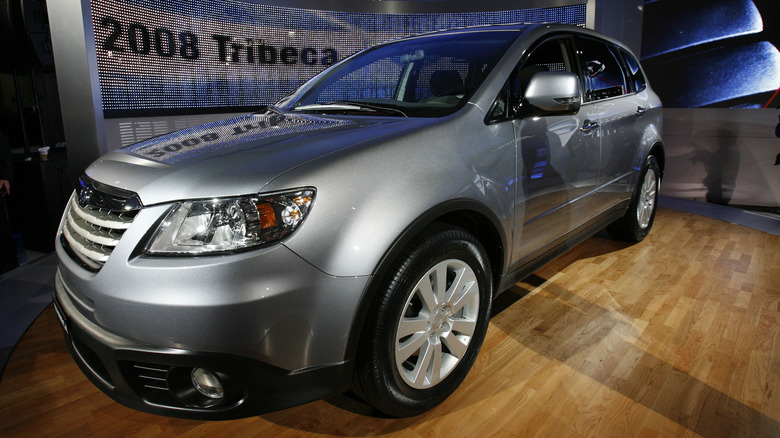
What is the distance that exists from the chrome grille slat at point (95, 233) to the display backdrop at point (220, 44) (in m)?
2.65

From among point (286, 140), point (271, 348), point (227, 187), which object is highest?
point (286, 140)

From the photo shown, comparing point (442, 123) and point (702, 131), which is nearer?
point (442, 123)

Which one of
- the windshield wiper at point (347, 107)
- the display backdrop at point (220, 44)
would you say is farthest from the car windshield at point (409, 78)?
the display backdrop at point (220, 44)

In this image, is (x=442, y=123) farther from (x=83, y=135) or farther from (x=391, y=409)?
(x=83, y=135)

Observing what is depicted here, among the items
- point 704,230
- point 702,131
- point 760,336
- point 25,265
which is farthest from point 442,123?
point 702,131

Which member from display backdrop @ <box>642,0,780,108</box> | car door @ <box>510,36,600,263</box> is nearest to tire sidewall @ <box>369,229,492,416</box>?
car door @ <box>510,36,600,263</box>

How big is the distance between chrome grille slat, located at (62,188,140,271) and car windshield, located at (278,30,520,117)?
0.95m

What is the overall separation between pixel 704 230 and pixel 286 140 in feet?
13.1

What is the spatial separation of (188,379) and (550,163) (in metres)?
1.61

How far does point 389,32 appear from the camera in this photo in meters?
5.70

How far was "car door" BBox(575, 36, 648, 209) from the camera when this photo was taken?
2600 millimetres

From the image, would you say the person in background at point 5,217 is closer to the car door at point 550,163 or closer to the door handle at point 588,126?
the car door at point 550,163

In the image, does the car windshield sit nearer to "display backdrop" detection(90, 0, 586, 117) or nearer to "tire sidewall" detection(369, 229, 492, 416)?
"tire sidewall" detection(369, 229, 492, 416)

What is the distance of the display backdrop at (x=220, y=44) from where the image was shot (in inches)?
151
